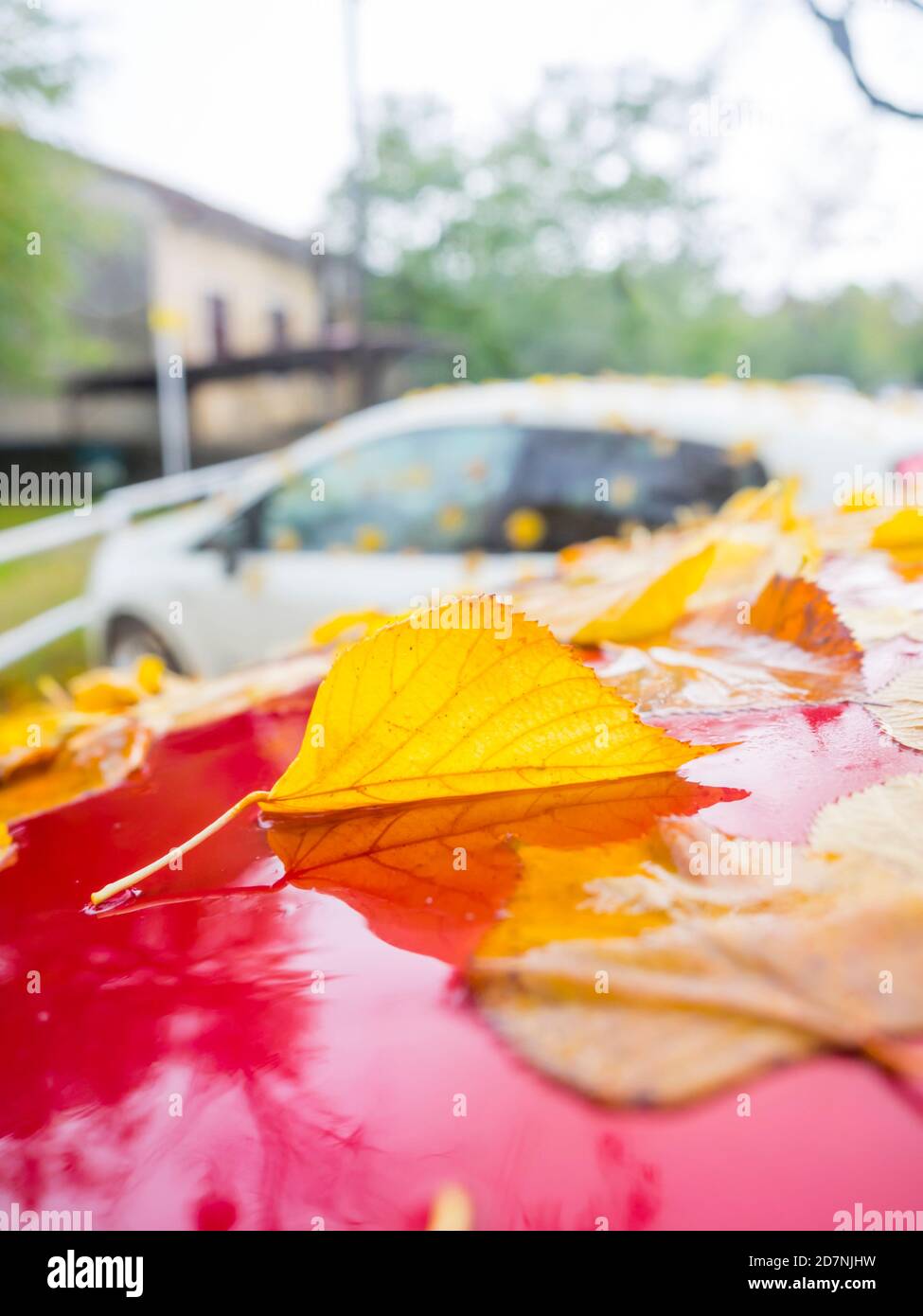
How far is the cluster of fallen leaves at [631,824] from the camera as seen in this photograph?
29cm

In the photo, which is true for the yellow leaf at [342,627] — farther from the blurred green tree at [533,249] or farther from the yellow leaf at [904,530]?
the blurred green tree at [533,249]

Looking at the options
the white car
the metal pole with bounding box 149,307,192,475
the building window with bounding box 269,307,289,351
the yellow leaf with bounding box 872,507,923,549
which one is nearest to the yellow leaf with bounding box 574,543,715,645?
the yellow leaf with bounding box 872,507,923,549

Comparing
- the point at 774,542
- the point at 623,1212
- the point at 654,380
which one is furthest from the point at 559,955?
the point at 654,380

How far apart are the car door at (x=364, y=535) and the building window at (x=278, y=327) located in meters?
22.6

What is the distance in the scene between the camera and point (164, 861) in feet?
1.44

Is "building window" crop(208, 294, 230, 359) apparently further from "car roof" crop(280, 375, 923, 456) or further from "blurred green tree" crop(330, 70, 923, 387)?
"car roof" crop(280, 375, 923, 456)

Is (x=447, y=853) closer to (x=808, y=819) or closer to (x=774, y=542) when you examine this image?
(x=808, y=819)

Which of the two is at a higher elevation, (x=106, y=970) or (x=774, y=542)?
(x=774, y=542)

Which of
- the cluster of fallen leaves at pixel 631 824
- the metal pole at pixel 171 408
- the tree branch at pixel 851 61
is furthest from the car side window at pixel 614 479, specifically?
the metal pole at pixel 171 408

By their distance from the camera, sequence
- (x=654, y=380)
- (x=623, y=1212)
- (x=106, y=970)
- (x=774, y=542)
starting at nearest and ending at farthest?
1. (x=623, y=1212)
2. (x=106, y=970)
3. (x=774, y=542)
4. (x=654, y=380)

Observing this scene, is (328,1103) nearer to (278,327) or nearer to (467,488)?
(467,488)

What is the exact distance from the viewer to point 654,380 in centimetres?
417
